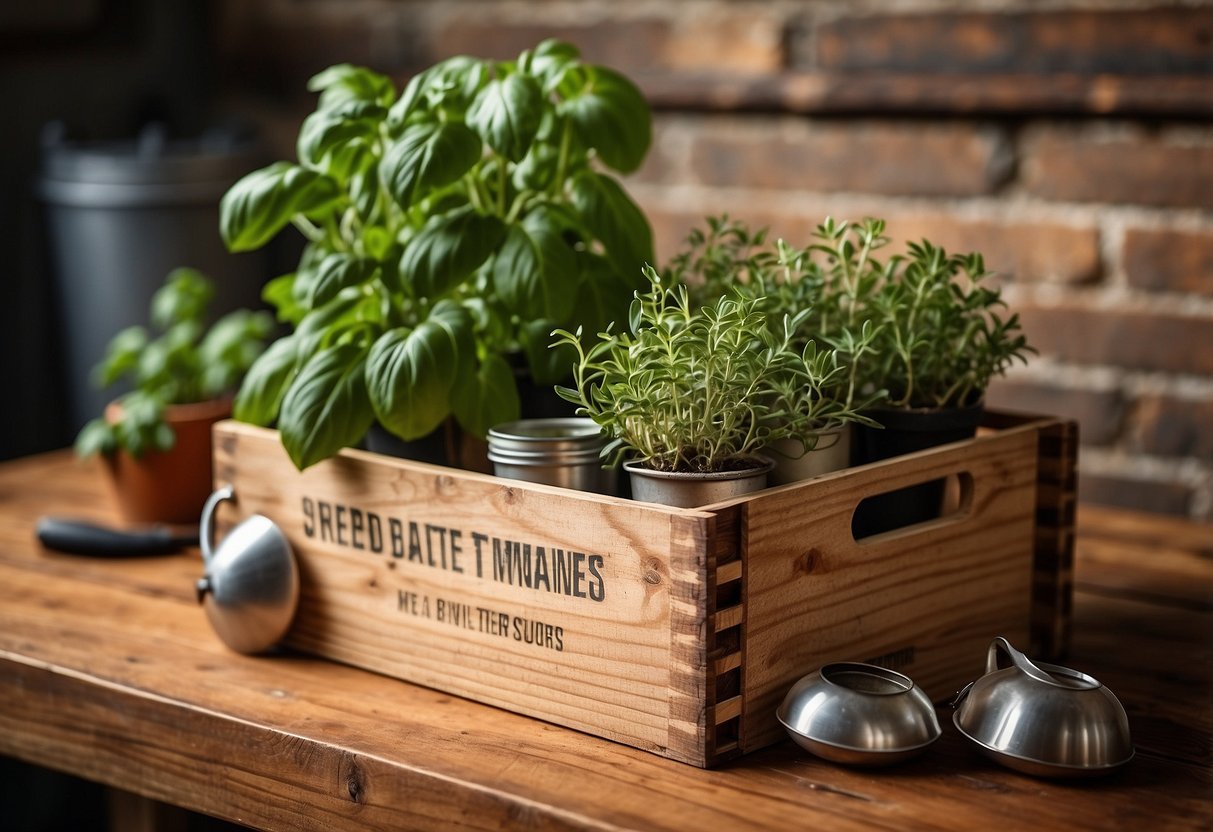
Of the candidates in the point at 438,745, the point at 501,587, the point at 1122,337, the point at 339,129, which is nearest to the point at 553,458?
the point at 501,587

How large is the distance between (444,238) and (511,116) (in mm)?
95

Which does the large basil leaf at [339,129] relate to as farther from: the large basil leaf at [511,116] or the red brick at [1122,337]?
the red brick at [1122,337]

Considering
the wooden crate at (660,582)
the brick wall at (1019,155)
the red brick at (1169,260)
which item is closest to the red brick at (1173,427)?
the brick wall at (1019,155)

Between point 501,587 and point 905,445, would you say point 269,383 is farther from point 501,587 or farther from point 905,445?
point 905,445

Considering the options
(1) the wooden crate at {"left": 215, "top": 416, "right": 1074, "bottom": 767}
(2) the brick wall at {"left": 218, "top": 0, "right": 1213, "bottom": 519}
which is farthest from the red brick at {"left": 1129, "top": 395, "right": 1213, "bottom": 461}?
(1) the wooden crate at {"left": 215, "top": 416, "right": 1074, "bottom": 767}

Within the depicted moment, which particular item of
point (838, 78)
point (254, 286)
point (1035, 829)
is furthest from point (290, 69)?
point (1035, 829)

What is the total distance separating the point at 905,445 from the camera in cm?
97

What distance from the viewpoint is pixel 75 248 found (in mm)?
1891

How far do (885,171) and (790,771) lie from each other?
106 cm

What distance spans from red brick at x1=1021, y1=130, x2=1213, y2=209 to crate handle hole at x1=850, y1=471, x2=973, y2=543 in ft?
2.28

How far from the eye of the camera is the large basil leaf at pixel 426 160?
3.02 feet

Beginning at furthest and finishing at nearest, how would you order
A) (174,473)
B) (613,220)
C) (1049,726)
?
(174,473), (613,220), (1049,726)

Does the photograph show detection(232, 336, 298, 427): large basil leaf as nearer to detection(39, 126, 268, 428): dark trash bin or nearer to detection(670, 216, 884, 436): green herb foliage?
detection(670, 216, 884, 436): green herb foliage

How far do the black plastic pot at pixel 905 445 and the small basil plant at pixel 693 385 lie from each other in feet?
0.36
